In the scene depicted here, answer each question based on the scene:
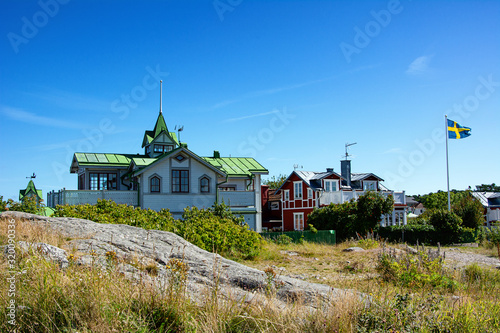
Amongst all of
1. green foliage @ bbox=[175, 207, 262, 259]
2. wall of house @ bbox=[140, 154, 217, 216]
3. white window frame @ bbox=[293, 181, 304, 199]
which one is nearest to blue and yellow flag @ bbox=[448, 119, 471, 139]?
white window frame @ bbox=[293, 181, 304, 199]

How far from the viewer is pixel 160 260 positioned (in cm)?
662

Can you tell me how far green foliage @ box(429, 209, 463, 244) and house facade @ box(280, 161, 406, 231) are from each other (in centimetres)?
766

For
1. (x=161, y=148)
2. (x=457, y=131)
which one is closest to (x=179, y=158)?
(x=161, y=148)

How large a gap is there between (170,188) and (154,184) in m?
0.99

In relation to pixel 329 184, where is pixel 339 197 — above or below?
below

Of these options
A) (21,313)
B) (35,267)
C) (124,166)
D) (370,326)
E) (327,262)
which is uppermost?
(124,166)

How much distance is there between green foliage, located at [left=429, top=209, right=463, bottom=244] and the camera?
28.6 m

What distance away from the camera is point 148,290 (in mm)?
4637

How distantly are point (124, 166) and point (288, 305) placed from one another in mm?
24908

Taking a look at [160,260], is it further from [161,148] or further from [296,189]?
[296,189]

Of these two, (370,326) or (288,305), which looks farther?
(288,305)

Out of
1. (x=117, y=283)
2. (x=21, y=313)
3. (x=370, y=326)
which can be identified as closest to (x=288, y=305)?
(x=370, y=326)

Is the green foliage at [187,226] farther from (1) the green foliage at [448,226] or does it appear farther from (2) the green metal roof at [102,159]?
(1) the green foliage at [448,226]

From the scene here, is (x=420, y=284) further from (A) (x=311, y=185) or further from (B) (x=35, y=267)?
(A) (x=311, y=185)
